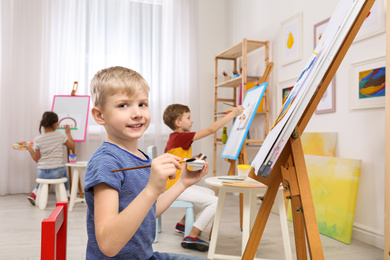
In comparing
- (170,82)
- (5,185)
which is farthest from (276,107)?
(5,185)

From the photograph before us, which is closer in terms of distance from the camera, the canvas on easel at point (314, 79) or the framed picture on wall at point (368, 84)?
the canvas on easel at point (314, 79)

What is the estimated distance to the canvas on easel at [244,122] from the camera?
2.86 metres

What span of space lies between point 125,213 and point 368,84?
244 centimetres

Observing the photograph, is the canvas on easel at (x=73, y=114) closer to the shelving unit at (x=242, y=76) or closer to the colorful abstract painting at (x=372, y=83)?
the shelving unit at (x=242, y=76)

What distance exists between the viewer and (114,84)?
90 cm

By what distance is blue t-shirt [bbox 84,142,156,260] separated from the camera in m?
0.81

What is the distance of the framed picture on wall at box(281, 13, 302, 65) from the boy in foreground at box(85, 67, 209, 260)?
284 centimetres

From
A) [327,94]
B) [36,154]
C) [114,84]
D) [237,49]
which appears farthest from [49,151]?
[114,84]

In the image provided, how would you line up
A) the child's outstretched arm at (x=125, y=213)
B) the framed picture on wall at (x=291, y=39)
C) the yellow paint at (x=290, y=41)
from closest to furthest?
the child's outstretched arm at (x=125, y=213), the framed picture on wall at (x=291, y=39), the yellow paint at (x=290, y=41)

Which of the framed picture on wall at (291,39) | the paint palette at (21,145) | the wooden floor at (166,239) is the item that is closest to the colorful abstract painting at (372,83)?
the framed picture on wall at (291,39)

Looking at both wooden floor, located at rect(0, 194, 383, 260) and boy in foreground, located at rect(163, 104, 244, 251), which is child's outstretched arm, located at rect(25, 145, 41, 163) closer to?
wooden floor, located at rect(0, 194, 383, 260)

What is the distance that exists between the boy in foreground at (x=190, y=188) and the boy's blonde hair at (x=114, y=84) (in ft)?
4.48

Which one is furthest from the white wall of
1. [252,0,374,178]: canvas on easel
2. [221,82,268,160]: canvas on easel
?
[252,0,374,178]: canvas on easel

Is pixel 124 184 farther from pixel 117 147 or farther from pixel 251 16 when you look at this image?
pixel 251 16
